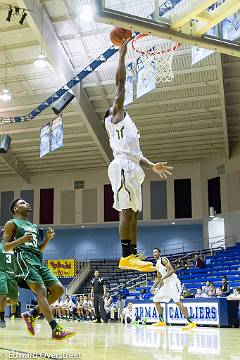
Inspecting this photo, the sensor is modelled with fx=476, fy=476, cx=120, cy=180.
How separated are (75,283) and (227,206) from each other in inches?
371

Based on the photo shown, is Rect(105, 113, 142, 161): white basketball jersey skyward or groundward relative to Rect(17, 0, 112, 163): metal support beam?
groundward

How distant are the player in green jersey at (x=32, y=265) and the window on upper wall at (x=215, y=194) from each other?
67.0ft

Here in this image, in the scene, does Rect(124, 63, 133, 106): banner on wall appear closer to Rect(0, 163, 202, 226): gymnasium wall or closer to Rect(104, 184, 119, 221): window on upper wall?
Rect(0, 163, 202, 226): gymnasium wall

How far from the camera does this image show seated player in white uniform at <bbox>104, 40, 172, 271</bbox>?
4598 millimetres

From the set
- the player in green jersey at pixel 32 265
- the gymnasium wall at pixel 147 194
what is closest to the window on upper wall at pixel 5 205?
the gymnasium wall at pixel 147 194

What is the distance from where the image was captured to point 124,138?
4711 millimetres

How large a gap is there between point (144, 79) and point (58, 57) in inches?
181

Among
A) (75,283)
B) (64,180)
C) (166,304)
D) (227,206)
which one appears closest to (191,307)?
(166,304)

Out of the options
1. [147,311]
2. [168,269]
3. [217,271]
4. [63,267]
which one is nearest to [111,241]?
[63,267]

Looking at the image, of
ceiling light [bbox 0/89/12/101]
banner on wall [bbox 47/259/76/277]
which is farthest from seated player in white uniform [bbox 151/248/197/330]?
banner on wall [bbox 47/259/76/277]

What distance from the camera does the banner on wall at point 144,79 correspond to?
44.8 feet

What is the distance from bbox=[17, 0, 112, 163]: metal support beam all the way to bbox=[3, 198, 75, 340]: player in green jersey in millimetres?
10379

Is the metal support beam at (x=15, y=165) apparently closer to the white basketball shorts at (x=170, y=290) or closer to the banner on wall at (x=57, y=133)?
the banner on wall at (x=57, y=133)

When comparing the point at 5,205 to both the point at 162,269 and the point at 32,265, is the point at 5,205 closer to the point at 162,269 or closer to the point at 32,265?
the point at 162,269
